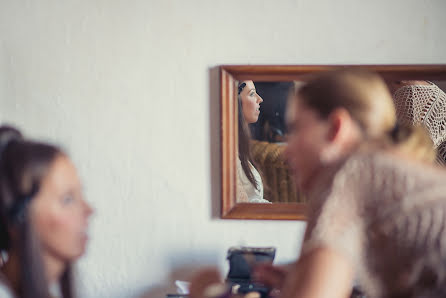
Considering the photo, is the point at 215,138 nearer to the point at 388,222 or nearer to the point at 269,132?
the point at 269,132

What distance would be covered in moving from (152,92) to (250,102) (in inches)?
12.9

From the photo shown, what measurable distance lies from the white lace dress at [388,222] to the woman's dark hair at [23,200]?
438mm

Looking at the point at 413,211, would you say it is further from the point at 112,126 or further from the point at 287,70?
the point at 112,126

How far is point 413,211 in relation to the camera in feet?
2.51

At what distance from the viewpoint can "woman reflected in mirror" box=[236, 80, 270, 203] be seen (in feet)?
4.98

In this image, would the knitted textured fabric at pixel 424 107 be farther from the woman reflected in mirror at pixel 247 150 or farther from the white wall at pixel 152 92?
the woman reflected in mirror at pixel 247 150

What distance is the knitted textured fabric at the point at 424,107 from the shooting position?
1.48m

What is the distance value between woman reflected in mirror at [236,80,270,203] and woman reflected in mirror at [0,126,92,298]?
728 mm

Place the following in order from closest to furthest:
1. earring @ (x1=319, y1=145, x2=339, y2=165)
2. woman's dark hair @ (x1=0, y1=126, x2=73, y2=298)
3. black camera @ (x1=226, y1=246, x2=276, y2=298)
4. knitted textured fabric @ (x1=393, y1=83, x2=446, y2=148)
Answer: woman's dark hair @ (x1=0, y1=126, x2=73, y2=298) → earring @ (x1=319, y1=145, x2=339, y2=165) → black camera @ (x1=226, y1=246, x2=276, y2=298) → knitted textured fabric @ (x1=393, y1=83, x2=446, y2=148)

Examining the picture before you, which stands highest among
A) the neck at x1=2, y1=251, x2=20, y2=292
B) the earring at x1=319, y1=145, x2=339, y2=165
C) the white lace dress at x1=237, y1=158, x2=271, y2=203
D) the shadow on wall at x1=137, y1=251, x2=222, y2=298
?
the earring at x1=319, y1=145, x2=339, y2=165

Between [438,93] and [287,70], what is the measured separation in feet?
1.59

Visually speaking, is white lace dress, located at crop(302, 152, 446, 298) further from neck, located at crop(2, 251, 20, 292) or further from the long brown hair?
neck, located at crop(2, 251, 20, 292)

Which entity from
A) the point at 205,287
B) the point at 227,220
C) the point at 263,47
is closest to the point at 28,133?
the point at 227,220

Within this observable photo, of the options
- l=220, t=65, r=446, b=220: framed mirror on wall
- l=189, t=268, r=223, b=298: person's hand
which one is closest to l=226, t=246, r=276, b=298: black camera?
l=220, t=65, r=446, b=220: framed mirror on wall
